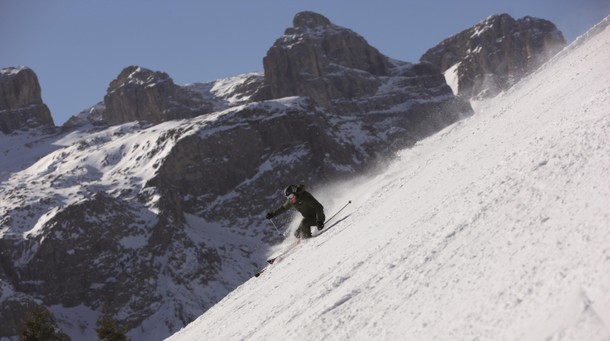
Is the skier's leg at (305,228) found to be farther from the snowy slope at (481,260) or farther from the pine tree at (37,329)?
the pine tree at (37,329)

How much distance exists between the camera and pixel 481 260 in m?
7.25

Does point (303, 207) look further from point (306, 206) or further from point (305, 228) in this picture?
point (305, 228)

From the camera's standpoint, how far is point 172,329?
151125mm

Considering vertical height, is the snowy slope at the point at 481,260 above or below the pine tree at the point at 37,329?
below

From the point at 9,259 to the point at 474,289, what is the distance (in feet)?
565

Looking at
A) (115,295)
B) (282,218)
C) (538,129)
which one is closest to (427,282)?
(538,129)

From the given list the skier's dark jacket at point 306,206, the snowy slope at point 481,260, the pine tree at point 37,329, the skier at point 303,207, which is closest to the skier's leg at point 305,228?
the skier at point 303,207

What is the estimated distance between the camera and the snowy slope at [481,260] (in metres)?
5.90

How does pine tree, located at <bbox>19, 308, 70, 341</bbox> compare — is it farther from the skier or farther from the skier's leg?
the skier's leg

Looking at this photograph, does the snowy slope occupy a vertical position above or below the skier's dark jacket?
below

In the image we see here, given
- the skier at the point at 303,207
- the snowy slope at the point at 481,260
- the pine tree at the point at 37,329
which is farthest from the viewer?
the pine tree at the point at 37,329

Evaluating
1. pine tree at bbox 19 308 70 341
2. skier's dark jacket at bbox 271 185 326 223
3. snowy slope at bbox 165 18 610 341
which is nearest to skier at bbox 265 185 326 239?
skier's dark jacket at bbox 271 185 326 223

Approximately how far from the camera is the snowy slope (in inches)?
232

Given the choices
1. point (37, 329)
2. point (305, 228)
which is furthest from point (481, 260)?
point (37, 329)
